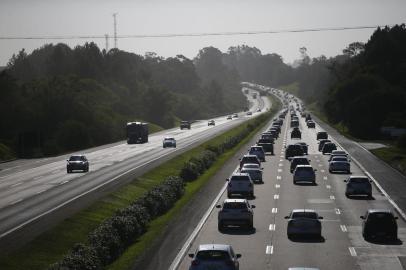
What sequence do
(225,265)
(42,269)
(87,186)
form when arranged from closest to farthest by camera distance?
(225,265) → (42,269) → (87,186)

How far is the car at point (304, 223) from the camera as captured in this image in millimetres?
37000

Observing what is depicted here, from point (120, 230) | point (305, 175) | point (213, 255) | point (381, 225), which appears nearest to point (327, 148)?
point (305, 175)

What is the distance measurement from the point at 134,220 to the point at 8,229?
580 centimetres

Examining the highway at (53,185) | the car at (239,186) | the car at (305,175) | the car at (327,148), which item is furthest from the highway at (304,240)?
the car at (327,148)

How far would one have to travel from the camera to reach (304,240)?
36.9 meters

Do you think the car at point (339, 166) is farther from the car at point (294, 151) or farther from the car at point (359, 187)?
the car at point (359, 187)

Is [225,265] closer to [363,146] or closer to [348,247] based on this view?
[348,247]

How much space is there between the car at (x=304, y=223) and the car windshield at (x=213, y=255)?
1180cm

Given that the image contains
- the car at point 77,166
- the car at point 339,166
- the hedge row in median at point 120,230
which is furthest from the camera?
the car at point 77,166

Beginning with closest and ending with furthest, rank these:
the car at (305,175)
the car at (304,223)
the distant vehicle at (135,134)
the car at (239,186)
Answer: the car at (304,223) → the car at (239,186) → the car at (305,175) → the distant vehicle at (135,134)

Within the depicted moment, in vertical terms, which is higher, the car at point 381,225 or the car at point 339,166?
the car at point 381,225

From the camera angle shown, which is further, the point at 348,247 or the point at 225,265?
the point at 348,247

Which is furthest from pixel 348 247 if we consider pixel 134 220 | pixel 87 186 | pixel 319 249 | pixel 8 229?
pixel 87 186

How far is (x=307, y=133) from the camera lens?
143125 millimetres
